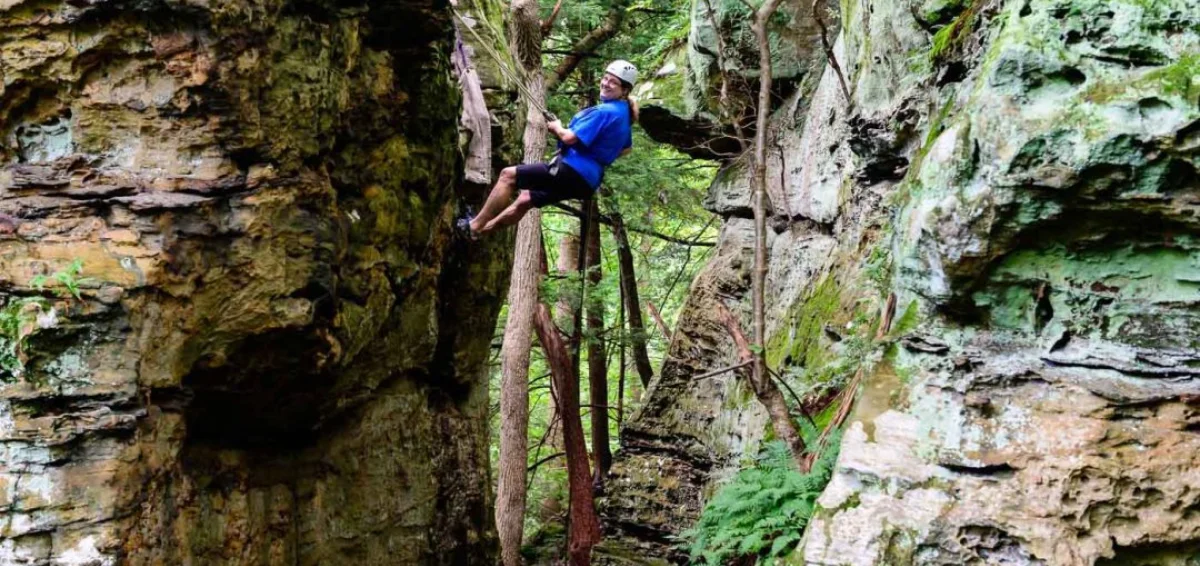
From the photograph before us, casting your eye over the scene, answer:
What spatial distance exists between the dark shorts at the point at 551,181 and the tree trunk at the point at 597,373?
7479 millimetres

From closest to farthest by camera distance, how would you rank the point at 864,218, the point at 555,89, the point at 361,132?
the point at 361,132 < the point at 864,218 < the point at 555,89

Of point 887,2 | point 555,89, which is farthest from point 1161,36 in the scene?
point 555,89

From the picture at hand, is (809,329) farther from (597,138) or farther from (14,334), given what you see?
(14,334)

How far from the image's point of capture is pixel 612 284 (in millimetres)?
17422

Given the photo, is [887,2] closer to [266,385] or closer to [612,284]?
[266,385]

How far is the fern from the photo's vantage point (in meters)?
6.64

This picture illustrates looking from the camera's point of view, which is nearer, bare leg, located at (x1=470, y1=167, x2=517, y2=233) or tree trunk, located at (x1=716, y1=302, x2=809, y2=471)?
bare leg, located at (x1=470, y1=167, x2=517, y2=233)

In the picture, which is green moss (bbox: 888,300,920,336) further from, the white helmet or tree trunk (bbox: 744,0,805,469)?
the white helmet

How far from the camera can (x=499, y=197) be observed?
25.3 feet

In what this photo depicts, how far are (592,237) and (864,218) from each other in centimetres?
683

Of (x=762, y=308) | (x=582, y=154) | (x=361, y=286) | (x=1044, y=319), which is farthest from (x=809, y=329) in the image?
(x=361, y=286)

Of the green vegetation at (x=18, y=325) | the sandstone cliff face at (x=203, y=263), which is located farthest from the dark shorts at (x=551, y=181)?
the green vegetation at (x=18, y=325)

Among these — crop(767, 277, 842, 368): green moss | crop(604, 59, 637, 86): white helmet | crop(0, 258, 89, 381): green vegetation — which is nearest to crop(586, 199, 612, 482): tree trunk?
crop(767, 277, 842, 368): green moss

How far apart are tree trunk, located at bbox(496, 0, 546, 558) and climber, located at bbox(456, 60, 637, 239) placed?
3.48 m
